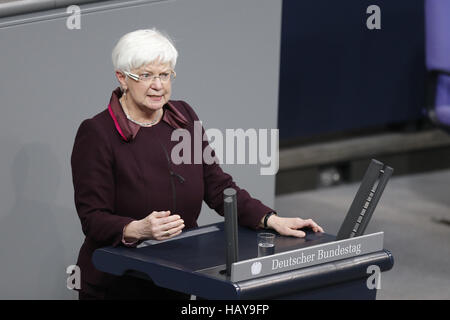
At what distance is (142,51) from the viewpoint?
283 centimetres

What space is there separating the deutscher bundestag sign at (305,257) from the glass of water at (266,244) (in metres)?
0.14

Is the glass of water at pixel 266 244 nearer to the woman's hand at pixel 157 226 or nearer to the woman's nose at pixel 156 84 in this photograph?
the woman's hand at pixel 157 226

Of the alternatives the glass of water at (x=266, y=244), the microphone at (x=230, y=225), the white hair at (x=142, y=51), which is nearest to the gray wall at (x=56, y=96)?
the white hair at (x=142, y=51)

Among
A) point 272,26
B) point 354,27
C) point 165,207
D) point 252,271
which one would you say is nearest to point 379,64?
point 354,27

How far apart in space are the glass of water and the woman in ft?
0.55

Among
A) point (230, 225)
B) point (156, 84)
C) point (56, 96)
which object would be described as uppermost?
point (156, 84)

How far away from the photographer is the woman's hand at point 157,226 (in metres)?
2.73

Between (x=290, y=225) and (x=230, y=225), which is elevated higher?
(x=230, y=225)

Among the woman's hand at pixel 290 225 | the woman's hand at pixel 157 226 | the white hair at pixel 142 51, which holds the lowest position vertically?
the woman's hand at pixel 290 225

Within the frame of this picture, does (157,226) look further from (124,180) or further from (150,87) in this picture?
(150,87)

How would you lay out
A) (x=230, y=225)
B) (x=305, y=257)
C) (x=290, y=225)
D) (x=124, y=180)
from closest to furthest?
(x=230, y=225) → (x=305, y=257) → (x=124, y=180) → (x=290, y=225)

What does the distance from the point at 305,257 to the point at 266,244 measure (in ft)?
0.54

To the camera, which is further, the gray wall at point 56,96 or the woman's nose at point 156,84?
the gray wall at point 56,96

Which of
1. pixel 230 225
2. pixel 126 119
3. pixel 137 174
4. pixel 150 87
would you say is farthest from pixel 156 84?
pixel 230 225
